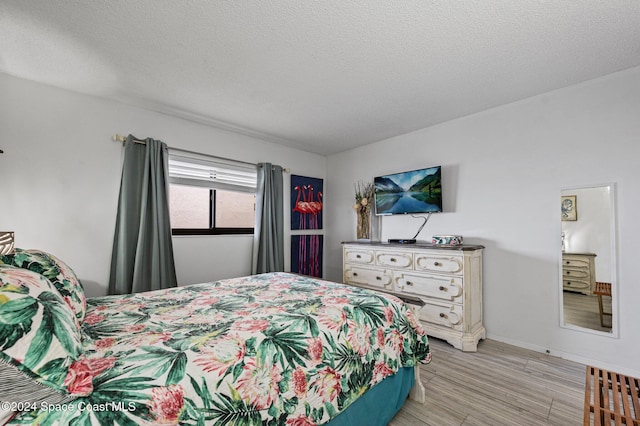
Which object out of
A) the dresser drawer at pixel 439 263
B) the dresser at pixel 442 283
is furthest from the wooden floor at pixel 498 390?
the dresser drawer at pixel 439 263

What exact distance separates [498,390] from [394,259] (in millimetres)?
1522

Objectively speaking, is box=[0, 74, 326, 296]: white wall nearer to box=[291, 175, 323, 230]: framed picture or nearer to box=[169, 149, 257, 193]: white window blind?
box=[169, 149, 257, 193]: white window blind

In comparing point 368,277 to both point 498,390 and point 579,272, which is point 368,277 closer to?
point 498,390

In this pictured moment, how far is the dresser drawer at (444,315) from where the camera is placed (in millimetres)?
2744

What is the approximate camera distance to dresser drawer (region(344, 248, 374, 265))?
353 cm

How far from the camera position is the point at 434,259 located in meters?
2.93

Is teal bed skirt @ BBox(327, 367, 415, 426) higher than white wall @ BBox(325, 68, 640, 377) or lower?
lower

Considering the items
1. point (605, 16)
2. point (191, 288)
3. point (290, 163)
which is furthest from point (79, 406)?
point (290, 163)

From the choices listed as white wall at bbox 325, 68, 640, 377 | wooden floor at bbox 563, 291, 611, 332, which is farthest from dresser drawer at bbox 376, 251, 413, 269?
wooden floor at bbox 563, 291, 611, 332

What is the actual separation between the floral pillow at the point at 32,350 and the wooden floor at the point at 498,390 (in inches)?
67.3

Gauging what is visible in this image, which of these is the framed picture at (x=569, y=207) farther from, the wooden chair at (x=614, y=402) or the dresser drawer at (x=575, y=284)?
the wooden chair at (x=614, y=402)

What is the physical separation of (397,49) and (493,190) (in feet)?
6.28

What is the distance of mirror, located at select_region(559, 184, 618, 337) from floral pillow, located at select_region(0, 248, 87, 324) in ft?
12.0

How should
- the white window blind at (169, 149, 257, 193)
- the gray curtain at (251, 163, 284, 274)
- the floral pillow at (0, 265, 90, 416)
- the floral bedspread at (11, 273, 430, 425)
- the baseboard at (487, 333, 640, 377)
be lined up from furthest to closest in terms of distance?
the gray curtain at (251, 163, 284, 274) < the white window blind at (169, 149, 257, 193) < the baseboard at (487, 333, 640, 377) < the floral bedspread at (11, 273, 430, 425) < the floral pillow at (0, 265, 90, 416)
